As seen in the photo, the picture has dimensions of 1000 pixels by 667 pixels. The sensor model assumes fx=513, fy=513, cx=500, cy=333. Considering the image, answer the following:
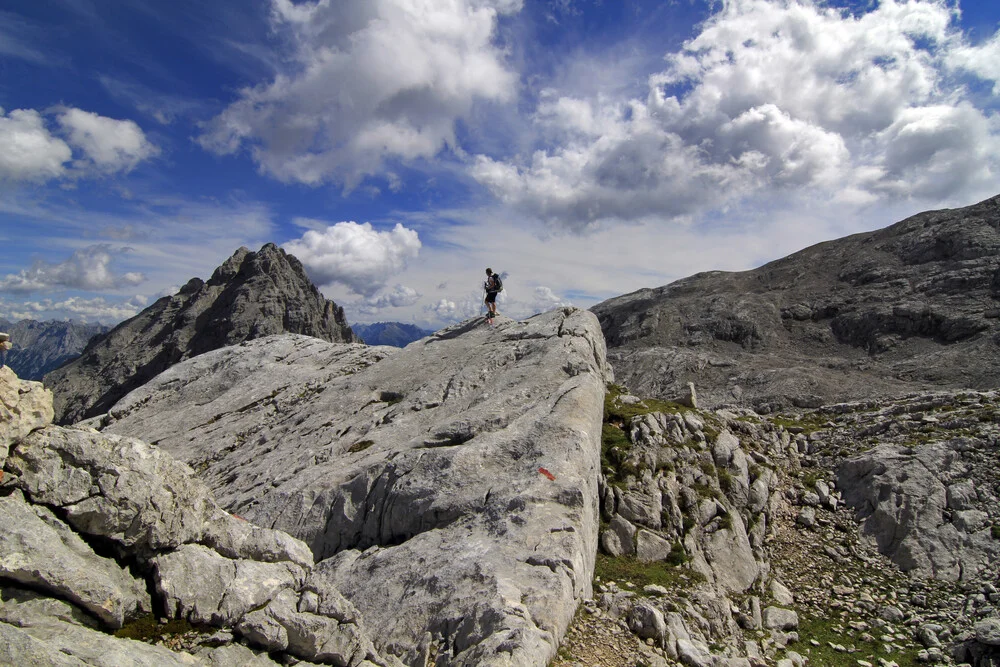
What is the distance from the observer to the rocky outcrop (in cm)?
795

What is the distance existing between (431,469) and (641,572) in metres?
8.61

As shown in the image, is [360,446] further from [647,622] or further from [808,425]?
[808,425]

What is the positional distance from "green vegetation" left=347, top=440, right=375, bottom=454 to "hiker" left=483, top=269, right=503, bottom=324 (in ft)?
47.0

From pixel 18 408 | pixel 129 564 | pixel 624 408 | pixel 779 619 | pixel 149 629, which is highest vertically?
pixel 18 408

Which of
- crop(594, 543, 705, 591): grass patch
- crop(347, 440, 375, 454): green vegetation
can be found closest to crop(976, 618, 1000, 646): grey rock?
crop(594, 543, 705, 591): grass patch

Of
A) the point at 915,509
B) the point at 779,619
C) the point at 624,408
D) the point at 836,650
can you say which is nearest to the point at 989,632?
the point at 836,650

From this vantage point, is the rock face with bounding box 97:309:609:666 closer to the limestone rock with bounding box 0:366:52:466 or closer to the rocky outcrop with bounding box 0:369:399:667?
the rocky outcrop with bounding box 0:369:399:667

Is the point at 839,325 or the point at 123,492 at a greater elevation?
the point at 839,325

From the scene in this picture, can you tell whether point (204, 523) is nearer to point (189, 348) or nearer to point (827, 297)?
point (827, 297)

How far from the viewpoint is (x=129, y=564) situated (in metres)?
9.73

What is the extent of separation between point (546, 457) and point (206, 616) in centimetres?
1180

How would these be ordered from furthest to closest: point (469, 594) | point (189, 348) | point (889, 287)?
1. point (189, 348)
2. point (889, 287)
3. point (469, 594)

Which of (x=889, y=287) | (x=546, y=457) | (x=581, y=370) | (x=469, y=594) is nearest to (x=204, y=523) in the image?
(x=469, y=594)

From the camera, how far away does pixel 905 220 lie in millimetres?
113188
